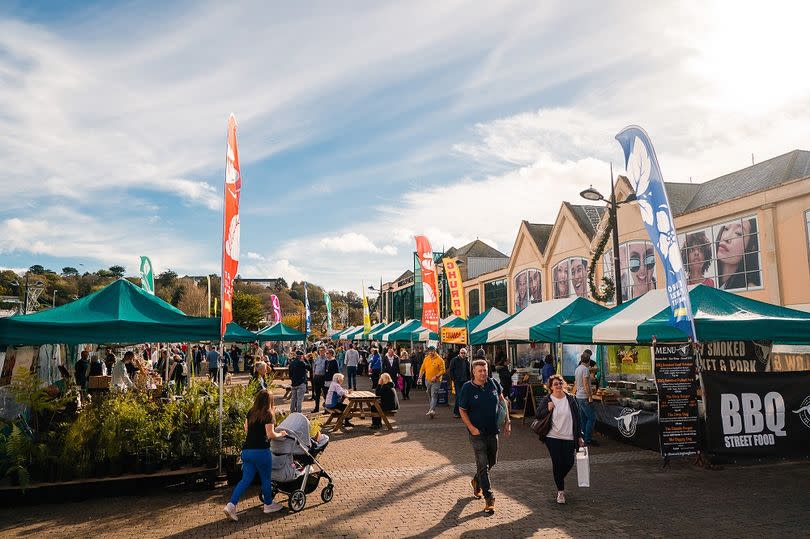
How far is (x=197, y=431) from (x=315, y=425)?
1.68 m

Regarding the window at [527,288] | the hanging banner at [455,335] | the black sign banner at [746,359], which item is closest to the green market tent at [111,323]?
the black sign banner at [746,359]

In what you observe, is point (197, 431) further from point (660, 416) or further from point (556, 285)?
point (556, 285)

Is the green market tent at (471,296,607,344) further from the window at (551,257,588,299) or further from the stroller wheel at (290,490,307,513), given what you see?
the window at (551,257,588,299)

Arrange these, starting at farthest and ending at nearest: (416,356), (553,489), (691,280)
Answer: (416,356)
(691,280)
(553,489)

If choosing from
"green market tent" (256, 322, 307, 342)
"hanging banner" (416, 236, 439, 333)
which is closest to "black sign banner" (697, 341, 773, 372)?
"hanging banner" (416, 236, 439, 333)

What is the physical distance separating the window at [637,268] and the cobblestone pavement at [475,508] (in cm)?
1404

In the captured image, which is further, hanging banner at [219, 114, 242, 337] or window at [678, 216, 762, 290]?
window at [678, 216, 762, 290]

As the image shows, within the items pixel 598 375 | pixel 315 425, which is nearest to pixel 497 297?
pixel 598 375

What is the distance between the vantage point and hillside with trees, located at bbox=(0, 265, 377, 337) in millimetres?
52469

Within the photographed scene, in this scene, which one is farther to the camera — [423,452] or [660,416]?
[423,452]

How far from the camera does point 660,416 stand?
8734mm

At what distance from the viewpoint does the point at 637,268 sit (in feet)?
74.8

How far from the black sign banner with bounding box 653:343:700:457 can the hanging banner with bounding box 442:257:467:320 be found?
9558 mm

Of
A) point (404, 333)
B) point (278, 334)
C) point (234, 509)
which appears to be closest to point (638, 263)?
point (404, 333)
